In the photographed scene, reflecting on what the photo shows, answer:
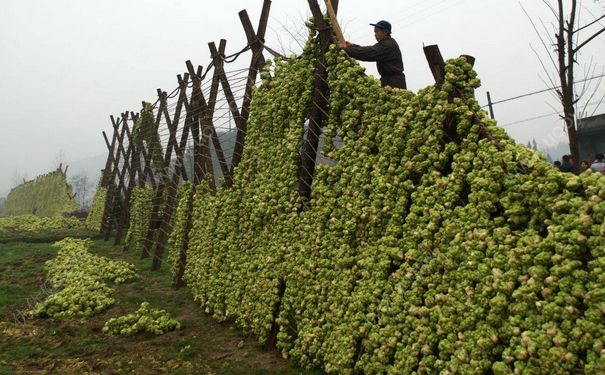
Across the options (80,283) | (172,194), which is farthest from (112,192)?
(80,283)

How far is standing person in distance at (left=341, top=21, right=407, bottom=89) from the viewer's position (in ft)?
18.1

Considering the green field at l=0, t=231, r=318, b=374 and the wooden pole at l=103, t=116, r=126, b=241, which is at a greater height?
the wooden pole at l=103, t=116, r=126, b=241

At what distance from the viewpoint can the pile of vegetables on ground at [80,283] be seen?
8.30 meters

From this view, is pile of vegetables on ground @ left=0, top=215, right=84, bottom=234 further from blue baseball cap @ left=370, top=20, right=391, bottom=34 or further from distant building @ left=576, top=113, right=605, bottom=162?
distant building @ left=576, top=113, right=605, bottom=162

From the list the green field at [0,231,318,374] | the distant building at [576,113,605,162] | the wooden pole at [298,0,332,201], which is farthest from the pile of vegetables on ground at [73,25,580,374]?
the distant building at [576,113,605,162]

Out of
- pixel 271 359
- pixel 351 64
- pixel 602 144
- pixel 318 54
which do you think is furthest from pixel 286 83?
pixel 602 144

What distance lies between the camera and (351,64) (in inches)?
217

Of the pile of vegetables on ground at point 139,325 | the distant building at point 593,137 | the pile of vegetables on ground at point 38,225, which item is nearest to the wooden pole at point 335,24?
the pile of vegetables on ground at point 139,325

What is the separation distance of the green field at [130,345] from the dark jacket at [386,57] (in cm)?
347

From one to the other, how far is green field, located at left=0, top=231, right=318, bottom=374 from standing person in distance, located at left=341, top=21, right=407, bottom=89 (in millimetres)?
3478

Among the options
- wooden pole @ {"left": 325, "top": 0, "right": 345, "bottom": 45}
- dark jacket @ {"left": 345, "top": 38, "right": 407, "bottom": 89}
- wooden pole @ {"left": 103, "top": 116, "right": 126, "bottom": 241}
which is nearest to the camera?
dark jacket @ {"left": 345, "top": 38, "right": 407, "bottom": 89}

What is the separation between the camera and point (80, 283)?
9.75 metres

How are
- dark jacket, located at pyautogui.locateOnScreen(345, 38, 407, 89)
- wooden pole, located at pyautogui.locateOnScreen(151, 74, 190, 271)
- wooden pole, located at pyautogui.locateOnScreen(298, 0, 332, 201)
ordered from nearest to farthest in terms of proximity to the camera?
dark jacket, located at pyautogui.locateOnScreen(345, 38, 407, 89) → wooden pole, located at pyautogui.locateOnScreen(298, 0, 332, 201) → wooden pole, located at pyautogui.locateOnScreen(151, 74, 190, 271)

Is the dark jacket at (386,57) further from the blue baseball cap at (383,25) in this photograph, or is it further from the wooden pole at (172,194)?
the wooden pole at (172,194)
